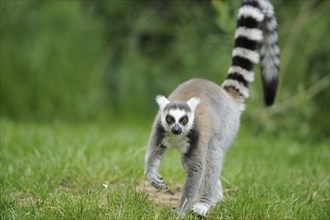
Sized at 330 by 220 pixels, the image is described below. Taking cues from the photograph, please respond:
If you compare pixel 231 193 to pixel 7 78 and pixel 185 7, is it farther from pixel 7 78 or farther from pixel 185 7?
pixel 7 78

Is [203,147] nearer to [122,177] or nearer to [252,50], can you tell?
[122,177]

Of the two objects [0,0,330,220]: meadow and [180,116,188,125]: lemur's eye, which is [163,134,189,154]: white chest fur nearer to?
[180,116,188,125]: lemur's eye

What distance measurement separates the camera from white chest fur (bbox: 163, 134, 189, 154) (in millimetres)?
5221

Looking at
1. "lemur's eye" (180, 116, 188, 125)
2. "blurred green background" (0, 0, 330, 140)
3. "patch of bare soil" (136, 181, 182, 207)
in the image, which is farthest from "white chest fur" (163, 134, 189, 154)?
"blurred green background" (0, 0, 330, 140)

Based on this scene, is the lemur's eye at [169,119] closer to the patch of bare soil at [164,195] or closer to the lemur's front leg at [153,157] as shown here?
the lemur's front leg at [153,157]

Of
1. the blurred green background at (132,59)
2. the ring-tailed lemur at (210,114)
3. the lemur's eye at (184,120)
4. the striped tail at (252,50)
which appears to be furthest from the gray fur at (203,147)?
the blurred green background at (132,59)

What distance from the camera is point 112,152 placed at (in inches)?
301

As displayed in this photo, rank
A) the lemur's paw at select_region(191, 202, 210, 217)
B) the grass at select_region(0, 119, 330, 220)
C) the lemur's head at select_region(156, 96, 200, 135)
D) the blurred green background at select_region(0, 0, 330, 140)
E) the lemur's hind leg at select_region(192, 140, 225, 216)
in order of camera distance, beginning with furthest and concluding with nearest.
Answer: the blurred green background at select_region(0, 0, 330, 140), the lemur's hind leg at select_region(192, 140, 225, 216), the lemur's head at select_region(156, 96, 200, 135), the lemur's paw at select_region(191, 202, 210, 217), the grass at select_region(0, 119, 330, 220)

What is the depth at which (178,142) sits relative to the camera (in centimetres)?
524

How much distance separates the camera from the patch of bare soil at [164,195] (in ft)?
17.9

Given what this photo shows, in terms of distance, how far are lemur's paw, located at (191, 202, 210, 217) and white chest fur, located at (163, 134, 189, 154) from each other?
466 millimetres

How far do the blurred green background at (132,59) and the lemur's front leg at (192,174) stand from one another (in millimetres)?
4111

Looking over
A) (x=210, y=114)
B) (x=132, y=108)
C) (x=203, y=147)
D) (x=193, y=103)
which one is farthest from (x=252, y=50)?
(x=132, y=108)

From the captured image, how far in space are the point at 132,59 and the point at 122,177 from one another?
20.1 feet
